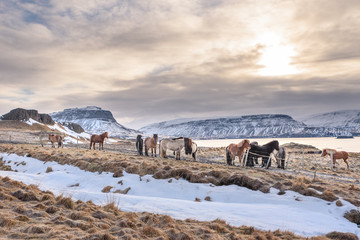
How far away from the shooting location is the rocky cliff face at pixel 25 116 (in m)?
122

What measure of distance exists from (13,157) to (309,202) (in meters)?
26.5

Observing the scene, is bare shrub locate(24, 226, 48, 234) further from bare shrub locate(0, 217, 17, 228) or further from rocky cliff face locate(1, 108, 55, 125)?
rocky cliff face locate(1, 108, 55, 125)

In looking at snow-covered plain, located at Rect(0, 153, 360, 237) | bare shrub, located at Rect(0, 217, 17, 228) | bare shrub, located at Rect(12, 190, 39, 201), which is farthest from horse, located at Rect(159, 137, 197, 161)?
bare shrub, located at Rect(0, 217, 17, 228)

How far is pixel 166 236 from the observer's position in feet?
22.3

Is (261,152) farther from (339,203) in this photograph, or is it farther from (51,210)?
(51,210)

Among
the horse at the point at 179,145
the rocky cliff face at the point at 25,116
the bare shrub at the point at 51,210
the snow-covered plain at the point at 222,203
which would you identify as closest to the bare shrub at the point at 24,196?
the snow-covered plain at the point at 222,203

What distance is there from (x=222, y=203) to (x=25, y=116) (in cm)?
13632

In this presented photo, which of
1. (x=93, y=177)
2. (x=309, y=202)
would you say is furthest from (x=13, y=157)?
(x=309, y=202)

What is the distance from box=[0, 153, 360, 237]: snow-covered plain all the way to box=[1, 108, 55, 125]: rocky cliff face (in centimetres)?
12463

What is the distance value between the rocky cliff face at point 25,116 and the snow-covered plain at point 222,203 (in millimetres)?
124625

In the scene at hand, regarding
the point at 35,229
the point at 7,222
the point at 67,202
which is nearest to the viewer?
the point at 35,229

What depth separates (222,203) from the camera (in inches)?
448

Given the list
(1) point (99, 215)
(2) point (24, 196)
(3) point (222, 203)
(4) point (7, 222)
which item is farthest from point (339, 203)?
(2) point (24, 196)

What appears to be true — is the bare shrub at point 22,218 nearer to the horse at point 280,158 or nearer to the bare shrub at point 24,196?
the bare shrub at point 24,196
